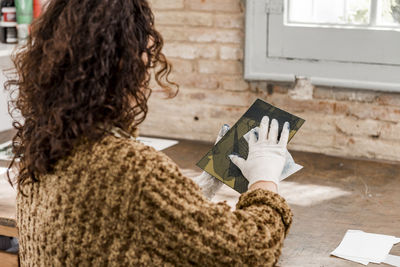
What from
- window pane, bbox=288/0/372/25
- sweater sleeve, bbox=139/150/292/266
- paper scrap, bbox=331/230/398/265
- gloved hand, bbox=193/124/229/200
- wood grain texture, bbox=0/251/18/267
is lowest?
wood grain texture, bbox=0/251/18/267

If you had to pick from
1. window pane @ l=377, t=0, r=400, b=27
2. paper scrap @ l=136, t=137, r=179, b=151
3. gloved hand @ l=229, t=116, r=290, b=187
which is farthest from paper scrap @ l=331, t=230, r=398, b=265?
paper scrap @ l=136, t=137, r=179, b=151

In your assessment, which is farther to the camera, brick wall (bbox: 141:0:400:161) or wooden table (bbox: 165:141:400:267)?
brick wall (bbox: 141:0:400:161)

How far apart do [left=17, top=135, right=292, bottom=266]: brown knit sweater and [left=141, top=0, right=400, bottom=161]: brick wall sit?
1342 mm

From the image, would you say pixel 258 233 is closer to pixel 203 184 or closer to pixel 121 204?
pixel 121 204

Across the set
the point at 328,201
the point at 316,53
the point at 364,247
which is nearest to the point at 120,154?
the point at 364,247

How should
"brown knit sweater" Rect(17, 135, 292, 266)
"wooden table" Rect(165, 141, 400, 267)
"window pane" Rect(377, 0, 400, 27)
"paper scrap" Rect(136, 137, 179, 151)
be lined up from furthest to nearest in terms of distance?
1. "paper scrap" Rect(136, 137, 179, 151)
2. "window pane" Rect(377, 0, 400, 27)
3. "wooden table" Rect(165, 141, 400, 267)
4. "brown knit sweater" Rect(17, 135, 292, 266)

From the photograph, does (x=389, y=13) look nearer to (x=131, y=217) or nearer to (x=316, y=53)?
(x=316, y=53)

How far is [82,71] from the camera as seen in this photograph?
1.36m

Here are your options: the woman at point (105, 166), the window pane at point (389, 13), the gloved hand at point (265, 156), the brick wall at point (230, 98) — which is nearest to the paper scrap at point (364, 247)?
the gloved hand at point (265, 156)

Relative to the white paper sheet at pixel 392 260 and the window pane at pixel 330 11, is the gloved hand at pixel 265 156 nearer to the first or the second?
the white paper sheet at pixel 392 260

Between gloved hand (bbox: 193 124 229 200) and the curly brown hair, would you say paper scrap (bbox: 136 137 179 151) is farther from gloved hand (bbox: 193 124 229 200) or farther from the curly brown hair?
the curly brown hair

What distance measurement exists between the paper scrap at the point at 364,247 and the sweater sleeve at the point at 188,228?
380 mm

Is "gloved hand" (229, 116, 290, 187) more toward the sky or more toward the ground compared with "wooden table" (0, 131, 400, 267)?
more toward the sky

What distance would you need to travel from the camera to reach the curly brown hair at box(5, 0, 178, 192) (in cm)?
138
